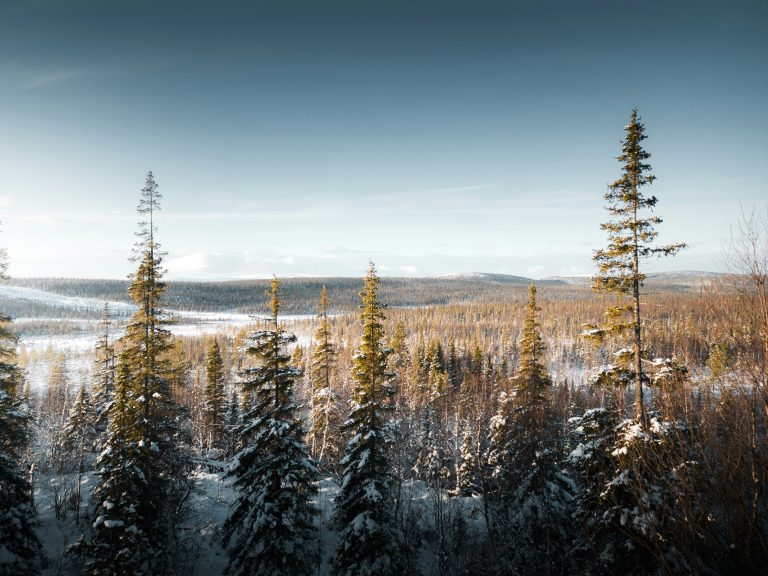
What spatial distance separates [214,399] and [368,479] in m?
30.8

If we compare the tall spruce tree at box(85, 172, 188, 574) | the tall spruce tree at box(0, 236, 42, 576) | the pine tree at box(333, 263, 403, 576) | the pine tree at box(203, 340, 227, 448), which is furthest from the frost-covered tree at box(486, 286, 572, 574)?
the pine tree at box(203, 340, 227, 448)

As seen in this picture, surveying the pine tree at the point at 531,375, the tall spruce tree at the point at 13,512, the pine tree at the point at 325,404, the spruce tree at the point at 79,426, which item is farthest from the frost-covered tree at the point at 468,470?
the spruce tree at the point at 79,426

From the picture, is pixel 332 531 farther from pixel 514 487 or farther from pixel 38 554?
pixel 38 554

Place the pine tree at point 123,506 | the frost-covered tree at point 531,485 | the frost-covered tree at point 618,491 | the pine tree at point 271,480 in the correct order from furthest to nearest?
the frost-covered tree at point 531,485, the pine tree at point 271,480, the pine tree at point 123,506, the frost-covered tree at point 618,491

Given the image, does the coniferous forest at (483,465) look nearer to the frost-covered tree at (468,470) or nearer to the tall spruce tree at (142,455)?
the tall spruce tree at (142,455)

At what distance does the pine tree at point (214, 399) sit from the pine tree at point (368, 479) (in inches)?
1056

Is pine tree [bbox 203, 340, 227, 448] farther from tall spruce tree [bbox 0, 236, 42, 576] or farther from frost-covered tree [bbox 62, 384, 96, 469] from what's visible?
tall spruce tree [bbox 0, 236, 42, 576]

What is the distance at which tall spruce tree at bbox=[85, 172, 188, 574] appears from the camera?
14.9m

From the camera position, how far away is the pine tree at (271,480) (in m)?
15.5

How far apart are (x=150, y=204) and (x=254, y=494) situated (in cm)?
1485

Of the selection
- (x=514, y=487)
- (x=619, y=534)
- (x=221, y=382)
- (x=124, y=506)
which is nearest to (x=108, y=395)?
(x=221, y=382)

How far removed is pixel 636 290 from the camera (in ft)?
46.2

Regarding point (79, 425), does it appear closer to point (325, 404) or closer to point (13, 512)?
point (325, 404)

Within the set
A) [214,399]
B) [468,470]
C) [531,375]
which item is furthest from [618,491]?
[214,399]
